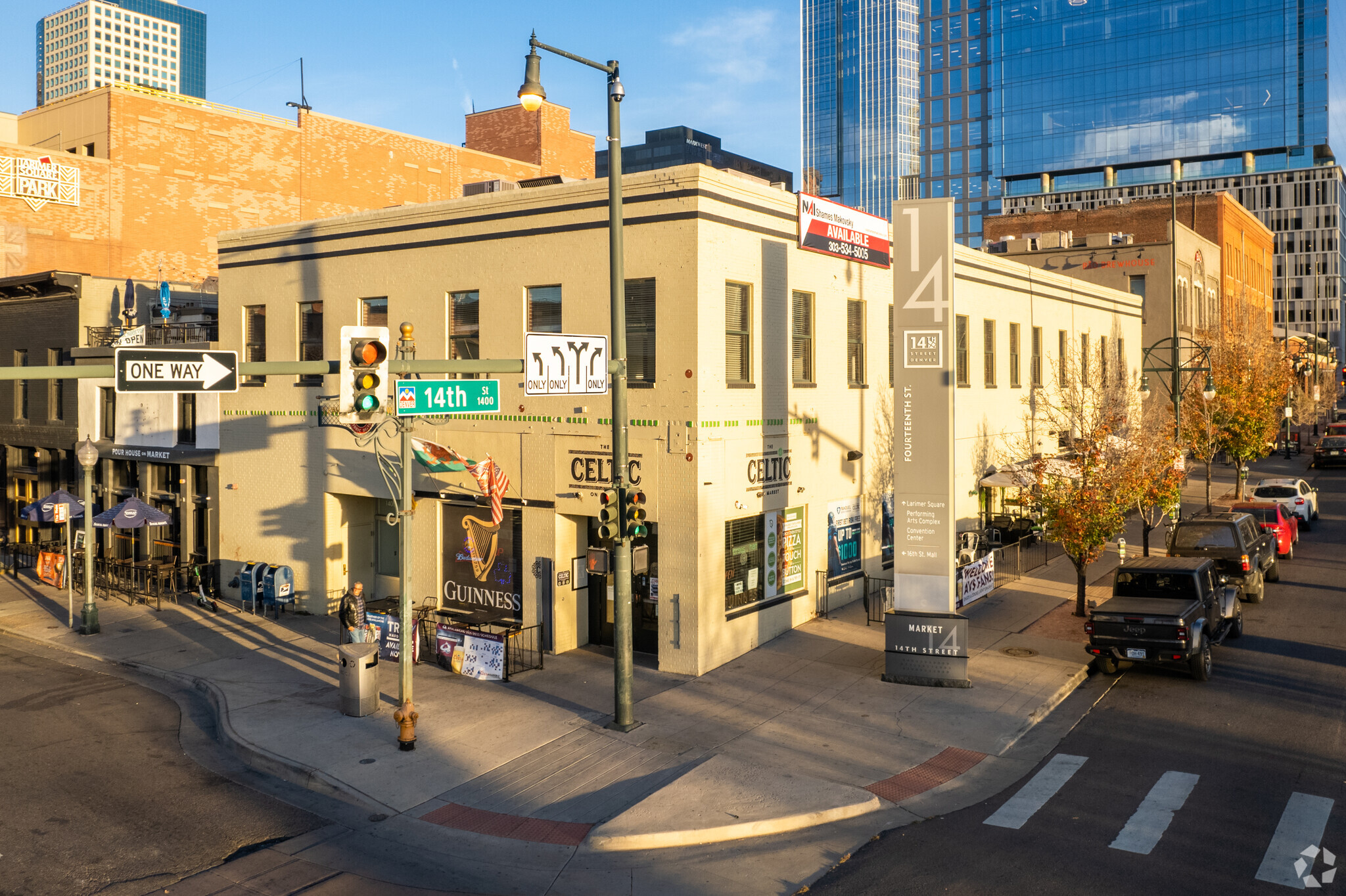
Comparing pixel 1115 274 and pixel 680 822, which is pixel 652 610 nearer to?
pixel 680 822

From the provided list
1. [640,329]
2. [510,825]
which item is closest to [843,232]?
[640,329]

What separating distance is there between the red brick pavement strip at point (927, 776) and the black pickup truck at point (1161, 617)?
184 inches

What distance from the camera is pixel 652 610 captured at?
19.3 meters

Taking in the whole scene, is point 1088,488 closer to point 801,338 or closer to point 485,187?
point 801,338

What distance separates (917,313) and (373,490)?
484 inches

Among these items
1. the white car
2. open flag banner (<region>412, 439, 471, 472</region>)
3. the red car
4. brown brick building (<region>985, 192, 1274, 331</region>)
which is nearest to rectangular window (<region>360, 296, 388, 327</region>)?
open flag banner (<region>412, 439, 471, 472</region>)

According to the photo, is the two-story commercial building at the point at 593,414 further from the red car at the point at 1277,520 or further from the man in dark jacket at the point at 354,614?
the red car at the point at 1277,520

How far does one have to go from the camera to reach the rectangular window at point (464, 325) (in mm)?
20891

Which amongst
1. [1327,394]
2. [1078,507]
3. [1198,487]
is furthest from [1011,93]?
[1078,507]

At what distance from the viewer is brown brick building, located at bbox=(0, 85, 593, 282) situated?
39.7 meters

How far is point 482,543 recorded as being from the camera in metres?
20.8

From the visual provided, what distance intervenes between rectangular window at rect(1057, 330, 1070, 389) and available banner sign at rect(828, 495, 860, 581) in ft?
47.5

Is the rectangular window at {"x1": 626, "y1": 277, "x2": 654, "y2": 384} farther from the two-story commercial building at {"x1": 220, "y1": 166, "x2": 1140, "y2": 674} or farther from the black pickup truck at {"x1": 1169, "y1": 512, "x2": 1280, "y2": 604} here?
the black pickup truck at {"x1": 1169, "y1": 512, "x2": 1280, "y2": 604}

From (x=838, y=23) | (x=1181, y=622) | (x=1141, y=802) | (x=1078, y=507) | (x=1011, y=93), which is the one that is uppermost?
(x=838, y=23)
